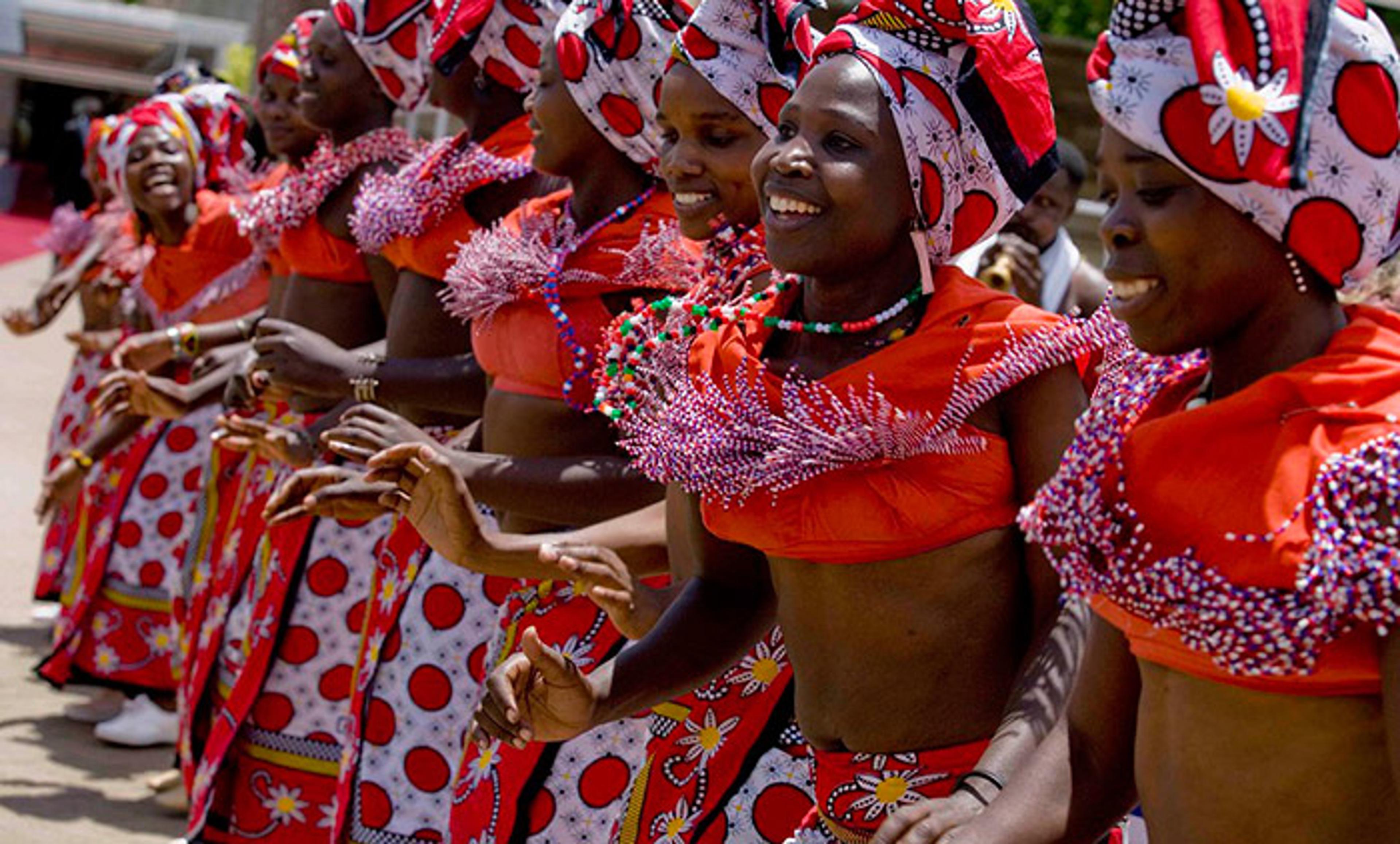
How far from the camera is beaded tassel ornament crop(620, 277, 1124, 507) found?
3.11 m

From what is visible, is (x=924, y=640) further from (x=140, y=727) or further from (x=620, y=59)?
(x=140, y=727)

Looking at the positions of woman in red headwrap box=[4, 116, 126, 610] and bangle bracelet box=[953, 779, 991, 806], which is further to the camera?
woman in red headwrap box=[4, 116, 126, 610]

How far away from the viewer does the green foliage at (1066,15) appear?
15.9 meters

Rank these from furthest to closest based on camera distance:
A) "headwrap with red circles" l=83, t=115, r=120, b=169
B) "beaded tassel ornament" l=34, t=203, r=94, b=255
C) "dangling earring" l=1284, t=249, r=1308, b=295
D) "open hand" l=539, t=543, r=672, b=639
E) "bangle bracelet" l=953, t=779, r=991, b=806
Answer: "beaded tassel ornament" l=34, t=203, r=94, b=255
"headwrap with red circles" l=83, t=115, r=120, b=169
"open hand" l=539, t=543, r=672, b=639
"bangle bracelet" l=953, t=779, r=991, b=806
"dangling earring" l=1284, t=249, r=1308, b=295

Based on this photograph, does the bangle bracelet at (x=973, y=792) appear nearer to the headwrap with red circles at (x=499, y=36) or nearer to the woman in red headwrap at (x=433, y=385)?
the woman in red headwrap at (x=433, y=385)

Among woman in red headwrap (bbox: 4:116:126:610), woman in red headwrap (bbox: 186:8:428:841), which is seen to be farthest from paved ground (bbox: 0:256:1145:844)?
woman in red headwrap (bbox: 186:8:428:841)

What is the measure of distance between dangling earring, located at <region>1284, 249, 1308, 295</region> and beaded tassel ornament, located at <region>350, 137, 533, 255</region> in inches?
120

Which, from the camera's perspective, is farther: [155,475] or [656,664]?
[155,475]

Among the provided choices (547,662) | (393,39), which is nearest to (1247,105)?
(547,662)

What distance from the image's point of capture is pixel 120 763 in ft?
26.6

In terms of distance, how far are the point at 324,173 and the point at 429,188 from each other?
2.95 ft

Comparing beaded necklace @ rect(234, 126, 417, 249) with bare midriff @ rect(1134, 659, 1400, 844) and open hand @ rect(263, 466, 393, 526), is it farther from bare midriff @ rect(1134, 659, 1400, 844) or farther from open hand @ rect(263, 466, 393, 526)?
bare midriff @ rect(1134, 659, 1400, 844)

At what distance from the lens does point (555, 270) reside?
4.55m

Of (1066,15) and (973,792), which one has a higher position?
(973,792)
